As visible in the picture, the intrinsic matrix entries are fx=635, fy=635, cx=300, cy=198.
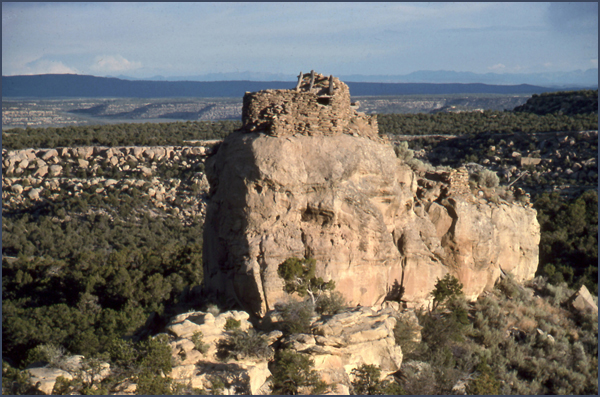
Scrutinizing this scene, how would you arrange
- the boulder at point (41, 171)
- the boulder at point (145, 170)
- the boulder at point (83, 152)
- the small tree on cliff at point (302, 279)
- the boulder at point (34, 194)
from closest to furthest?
the small tree on cliff at point (302, 279) → the boulder at point (34, 194) → the boulder at point (41, 171) → the boulder at point (145, 170) → the boulder at point (83, 152)

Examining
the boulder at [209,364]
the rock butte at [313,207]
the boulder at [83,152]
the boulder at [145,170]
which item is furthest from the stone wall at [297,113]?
the boulder at [83,152]

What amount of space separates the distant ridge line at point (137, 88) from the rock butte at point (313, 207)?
10777cm

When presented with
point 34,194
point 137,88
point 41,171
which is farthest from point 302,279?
point 137,88

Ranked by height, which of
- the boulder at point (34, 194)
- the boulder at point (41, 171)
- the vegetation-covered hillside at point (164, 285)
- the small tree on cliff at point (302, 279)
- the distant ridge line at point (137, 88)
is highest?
the distant ridge line at point (137, 88)

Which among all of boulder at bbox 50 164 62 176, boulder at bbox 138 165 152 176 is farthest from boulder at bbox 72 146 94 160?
boulder at bbox 138 165 152 176

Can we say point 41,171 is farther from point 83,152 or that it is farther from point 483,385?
point 483,385

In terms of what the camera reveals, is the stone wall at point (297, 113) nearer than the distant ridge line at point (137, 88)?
Yes

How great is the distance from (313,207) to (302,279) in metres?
1.58

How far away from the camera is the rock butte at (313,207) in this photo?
13.6 meters

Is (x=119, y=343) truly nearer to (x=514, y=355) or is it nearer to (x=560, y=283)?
(x=514, y=355)

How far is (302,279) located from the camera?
1331 centimetres

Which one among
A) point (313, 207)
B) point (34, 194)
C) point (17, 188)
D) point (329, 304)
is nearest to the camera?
point (329, 304)

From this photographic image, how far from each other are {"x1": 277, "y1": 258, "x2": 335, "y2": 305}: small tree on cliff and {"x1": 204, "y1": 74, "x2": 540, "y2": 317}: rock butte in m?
0.25

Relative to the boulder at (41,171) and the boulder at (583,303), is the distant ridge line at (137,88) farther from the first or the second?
the boulder at (583,303)
